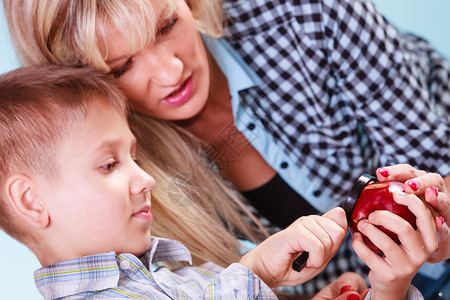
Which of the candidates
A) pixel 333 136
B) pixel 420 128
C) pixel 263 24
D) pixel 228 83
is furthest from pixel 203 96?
pixel 420 128

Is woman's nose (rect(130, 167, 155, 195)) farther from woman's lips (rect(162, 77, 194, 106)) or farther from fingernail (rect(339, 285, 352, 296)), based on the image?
fingernail (rect(339, 285, 352, 296))

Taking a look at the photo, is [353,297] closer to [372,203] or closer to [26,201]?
[372,203]

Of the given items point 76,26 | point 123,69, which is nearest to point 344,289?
point 123,69

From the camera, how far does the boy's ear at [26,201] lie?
1.00 meters

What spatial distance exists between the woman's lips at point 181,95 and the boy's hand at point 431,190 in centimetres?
62

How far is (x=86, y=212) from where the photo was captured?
1.04 m

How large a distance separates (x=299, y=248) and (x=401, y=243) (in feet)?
0.64

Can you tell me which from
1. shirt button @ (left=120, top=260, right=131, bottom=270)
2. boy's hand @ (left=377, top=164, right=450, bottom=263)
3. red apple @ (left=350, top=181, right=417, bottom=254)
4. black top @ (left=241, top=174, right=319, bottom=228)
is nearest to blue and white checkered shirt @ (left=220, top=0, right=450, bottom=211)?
black top @ (left=241, top=174, right=319, bottom=228)

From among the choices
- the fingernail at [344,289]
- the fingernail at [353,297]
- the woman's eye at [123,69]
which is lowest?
the fingernail at [344,289]

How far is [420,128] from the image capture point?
57.3 inches

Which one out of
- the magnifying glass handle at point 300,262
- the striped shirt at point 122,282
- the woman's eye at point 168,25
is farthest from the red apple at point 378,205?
the woman's eye at point 168,25

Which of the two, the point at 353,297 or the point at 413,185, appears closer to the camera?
the point at 413,185

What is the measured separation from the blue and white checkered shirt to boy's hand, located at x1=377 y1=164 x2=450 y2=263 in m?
0.44

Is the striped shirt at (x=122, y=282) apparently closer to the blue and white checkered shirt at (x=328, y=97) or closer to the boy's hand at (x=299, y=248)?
the boy's hand at (x=299, y=248)
